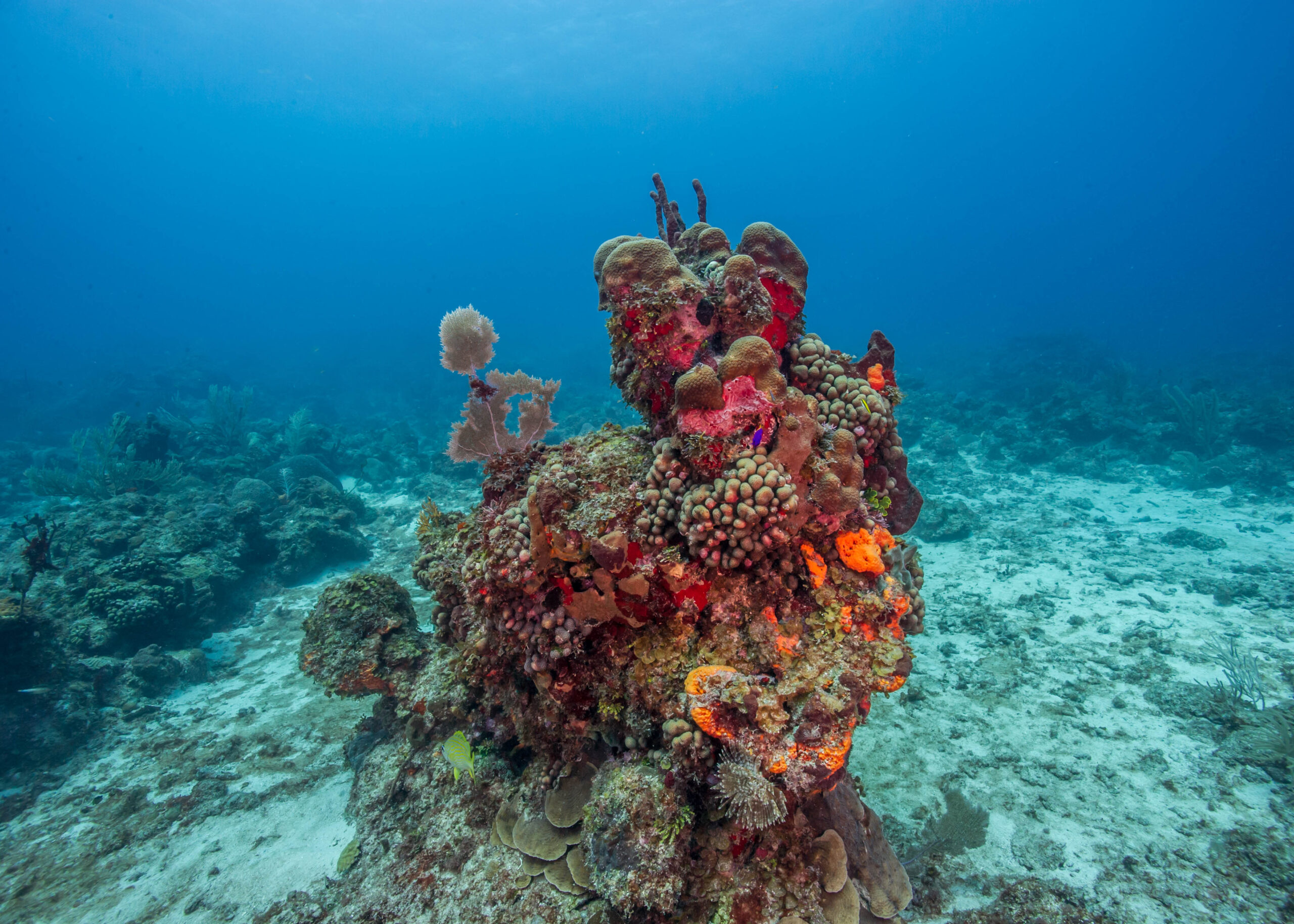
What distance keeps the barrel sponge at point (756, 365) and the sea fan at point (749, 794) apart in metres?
2.52

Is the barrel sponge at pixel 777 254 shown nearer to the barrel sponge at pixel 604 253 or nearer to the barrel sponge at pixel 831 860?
the barrel sponge at pixel 604 253

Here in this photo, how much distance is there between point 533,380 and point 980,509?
1412 cm

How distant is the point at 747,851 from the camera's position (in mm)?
3191

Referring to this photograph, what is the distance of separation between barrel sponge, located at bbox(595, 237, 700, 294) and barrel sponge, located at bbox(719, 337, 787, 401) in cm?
87

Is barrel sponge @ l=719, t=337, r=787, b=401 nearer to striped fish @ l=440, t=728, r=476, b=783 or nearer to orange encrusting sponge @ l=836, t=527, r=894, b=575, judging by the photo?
orange encrusting sponge @ l=836, t=527, r=894, b=575

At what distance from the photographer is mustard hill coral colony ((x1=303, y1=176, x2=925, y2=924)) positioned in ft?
10.2

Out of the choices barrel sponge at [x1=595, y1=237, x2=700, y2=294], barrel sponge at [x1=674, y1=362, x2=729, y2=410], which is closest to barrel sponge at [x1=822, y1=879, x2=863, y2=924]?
barrel sponge at [x1=674, y1=362, x2=729, y2=410]

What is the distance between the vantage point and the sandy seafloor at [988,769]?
14.3ft

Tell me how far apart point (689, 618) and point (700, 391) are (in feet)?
5.59

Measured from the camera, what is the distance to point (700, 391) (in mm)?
3572

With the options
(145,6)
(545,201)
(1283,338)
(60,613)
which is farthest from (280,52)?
(1283,338)

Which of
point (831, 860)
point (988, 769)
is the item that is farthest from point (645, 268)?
point (988, 769)

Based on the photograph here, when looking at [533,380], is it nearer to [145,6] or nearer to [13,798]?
[13,798]

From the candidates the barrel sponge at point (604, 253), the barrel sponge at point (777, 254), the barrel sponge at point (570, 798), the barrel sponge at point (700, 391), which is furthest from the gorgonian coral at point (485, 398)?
the barrel sponge at point (570, 798)
